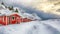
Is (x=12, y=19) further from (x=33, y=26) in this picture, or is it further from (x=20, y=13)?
(x=33, y=26)

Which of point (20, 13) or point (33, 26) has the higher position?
point (20, 13)

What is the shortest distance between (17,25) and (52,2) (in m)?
0.48

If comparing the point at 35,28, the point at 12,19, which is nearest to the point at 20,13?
the point at 12,19

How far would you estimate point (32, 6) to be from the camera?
5.00 feet

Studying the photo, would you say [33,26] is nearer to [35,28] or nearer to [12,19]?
[35,28]

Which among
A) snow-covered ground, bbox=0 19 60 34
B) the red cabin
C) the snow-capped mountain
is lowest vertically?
snow-covered ground, bbox=0 19 60 34

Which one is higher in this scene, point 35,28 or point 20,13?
point 20,13

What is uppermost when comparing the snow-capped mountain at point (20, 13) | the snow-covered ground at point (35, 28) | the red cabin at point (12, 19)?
the snow-capped mountain at point (20, 13)

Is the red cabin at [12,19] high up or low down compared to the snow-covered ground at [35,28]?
up

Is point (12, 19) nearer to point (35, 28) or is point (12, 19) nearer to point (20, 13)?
point (20, 13)

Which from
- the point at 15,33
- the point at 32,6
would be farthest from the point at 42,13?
the point at 15,33

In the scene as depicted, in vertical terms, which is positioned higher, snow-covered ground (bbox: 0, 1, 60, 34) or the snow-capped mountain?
the snow-capped mountain

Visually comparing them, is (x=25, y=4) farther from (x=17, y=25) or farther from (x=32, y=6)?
(x=17, y=25)

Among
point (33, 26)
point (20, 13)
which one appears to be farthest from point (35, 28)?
point (20, 13)
